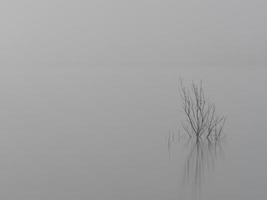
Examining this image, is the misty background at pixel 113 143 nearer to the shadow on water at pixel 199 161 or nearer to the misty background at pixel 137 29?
the shadow on water at pixel 199 161

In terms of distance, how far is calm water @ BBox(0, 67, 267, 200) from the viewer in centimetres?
679

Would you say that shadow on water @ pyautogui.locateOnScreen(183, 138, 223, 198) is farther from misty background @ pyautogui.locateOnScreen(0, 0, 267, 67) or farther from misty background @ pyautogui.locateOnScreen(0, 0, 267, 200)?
misty background @ pyautogui.locateOnScreen(0, 0, 267, 67)

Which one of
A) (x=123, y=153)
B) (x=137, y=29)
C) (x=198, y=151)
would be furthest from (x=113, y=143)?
Answer: (x=137, y=29)

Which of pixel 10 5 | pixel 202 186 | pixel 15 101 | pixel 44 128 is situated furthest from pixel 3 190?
pixel 10 5

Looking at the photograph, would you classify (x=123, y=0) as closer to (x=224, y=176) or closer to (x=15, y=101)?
(x=15, y=101)

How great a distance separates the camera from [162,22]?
86375 mm

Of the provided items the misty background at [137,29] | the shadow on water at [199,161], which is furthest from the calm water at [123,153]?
the misty background at [137,29]

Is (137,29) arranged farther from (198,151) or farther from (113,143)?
(198,151)

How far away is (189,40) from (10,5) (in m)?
25.0

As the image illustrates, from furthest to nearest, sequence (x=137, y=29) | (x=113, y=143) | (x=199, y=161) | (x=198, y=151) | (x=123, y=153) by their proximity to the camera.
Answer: (x=137, y=29)
(x=113, y=143)
(x=123, y=153)
(x=198, y=151)
(x=199, y=161)

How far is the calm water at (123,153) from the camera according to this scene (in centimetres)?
679

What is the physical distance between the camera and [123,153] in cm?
855

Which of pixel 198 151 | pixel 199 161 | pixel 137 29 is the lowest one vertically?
pixel 199 161

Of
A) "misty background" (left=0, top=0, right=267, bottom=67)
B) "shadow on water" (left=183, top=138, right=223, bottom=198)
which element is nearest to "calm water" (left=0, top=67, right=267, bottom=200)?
"shadow on water" (left=183, top=138, right=223, bottom=198)
